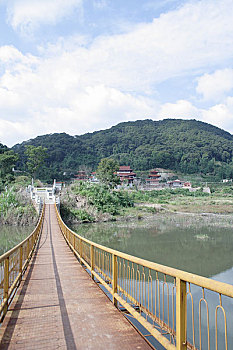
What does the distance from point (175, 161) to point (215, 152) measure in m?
16.0

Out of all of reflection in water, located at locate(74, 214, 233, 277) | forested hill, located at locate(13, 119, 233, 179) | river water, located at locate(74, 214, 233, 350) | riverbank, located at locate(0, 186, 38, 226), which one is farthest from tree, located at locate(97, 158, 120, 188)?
forested hill, located at locate(13, 119, 233, 179)

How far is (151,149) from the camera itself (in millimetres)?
105750

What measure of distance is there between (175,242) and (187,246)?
110 cm

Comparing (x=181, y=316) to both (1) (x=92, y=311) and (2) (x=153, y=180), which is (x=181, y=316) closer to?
(1) (x=92, y=311)

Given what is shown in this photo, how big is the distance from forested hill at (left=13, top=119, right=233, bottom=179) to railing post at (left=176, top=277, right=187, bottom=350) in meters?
71.1

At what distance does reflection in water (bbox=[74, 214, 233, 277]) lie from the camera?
12.0 meters

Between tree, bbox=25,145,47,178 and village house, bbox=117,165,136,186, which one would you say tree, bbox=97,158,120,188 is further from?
village house, bbox=117,165,136,186

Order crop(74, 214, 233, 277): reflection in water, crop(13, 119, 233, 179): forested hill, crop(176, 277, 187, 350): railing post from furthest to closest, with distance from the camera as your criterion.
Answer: crop(13, 119, 233, 179): forested hill, crop(74, 214, 233, 277): reflection in water, crop(176, 277, 187, 350): railing post

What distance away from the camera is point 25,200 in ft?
78.5

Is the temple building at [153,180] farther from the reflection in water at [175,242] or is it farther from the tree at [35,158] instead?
the reflection in water at [175,242]

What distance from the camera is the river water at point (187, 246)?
793 centimetres

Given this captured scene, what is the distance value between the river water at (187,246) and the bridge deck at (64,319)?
2.11 metres

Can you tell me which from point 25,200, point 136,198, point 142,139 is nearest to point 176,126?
point 142,139

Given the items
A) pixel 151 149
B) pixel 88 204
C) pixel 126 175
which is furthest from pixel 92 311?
pixel 151 149
